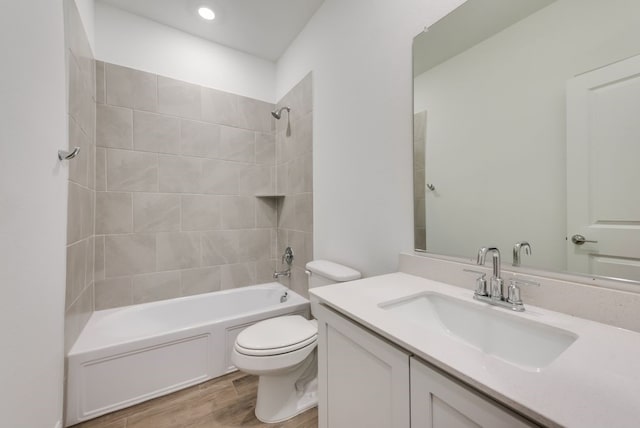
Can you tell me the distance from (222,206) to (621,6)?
2475mm

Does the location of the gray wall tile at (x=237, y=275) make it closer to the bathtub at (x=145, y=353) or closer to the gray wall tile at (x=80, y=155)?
the bathtub at (x=145, y=353)

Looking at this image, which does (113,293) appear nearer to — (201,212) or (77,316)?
(77,316)

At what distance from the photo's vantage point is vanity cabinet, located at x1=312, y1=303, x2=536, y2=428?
0.51m

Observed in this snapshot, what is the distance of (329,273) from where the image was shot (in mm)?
1521

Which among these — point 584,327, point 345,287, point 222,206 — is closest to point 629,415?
point 584,327

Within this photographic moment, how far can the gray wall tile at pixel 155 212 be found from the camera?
201cm

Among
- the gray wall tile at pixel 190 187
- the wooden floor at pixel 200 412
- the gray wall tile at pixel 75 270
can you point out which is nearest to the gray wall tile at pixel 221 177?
the gray wall tile at pixel 190 187

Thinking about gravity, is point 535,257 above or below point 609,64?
below

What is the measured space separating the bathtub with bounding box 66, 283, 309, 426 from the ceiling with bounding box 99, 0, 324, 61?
2.32 m

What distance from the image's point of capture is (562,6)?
0.79m

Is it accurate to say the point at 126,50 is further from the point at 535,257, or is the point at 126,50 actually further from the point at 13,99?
the point at 535,257

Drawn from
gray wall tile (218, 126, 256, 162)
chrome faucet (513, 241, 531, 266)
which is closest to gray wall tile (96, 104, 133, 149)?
gray wall tile (218, 126, 256, 162)

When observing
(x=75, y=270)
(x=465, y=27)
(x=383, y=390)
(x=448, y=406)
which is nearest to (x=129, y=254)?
(x=75, y=270)

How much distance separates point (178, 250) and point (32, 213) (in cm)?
127
